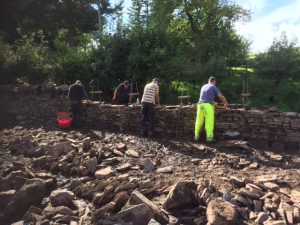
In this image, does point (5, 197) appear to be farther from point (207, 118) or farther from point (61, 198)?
point (207, 118)

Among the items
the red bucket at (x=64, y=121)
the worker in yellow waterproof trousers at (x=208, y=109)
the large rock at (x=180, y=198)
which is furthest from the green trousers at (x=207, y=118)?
the red bucket at (x=64, y=121)

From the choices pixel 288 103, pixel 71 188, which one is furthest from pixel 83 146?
pixel 288 103

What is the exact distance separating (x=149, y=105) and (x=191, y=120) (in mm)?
1201

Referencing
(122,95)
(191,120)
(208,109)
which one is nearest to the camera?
(208,109)

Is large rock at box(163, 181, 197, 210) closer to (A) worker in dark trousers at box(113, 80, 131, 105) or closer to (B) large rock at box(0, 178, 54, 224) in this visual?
(B) large rock at box(0, 178, 54, 224)

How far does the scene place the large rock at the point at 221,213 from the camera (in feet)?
17.3

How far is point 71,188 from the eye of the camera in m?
7.06

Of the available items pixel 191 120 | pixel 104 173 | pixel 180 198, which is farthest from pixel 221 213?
pixel 191 120

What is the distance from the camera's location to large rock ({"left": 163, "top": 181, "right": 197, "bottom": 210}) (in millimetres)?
5859

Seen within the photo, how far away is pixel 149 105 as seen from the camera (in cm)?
1023

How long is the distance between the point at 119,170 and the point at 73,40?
21628mm

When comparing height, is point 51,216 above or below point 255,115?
below

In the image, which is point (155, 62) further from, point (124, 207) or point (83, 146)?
point (124, 207)

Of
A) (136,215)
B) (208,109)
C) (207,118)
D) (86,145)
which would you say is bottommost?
(136,215)
